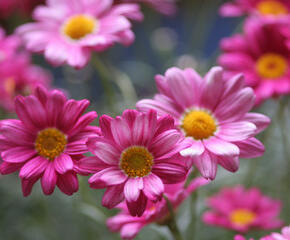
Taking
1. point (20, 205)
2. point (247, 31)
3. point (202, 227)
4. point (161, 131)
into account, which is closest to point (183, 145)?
point (161, 131)

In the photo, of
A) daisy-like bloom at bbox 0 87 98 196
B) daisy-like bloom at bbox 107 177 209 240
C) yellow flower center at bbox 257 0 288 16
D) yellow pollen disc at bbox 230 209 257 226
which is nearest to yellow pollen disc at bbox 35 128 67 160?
daisy-like bloom at bbox 0 87 98 196

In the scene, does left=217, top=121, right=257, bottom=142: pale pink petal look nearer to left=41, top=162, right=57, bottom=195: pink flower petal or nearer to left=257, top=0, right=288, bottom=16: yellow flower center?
left=41, top=162, right=57, bottom=195: pink flower petal

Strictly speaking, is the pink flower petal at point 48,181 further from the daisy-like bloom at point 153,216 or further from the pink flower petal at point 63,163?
the daisy-like bloom at point 153,216

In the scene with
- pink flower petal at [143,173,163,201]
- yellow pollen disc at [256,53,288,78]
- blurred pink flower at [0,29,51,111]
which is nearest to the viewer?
pink flower petal at [143,173,163,201]

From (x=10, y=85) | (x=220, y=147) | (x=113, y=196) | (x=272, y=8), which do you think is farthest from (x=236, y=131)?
(x=10, y=85)

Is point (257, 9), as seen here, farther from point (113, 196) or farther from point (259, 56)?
point (113, 196)

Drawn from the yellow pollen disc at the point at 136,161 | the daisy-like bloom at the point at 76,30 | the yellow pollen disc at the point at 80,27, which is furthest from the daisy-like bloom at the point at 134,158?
the yellow pollen disc at the point at 80,27
